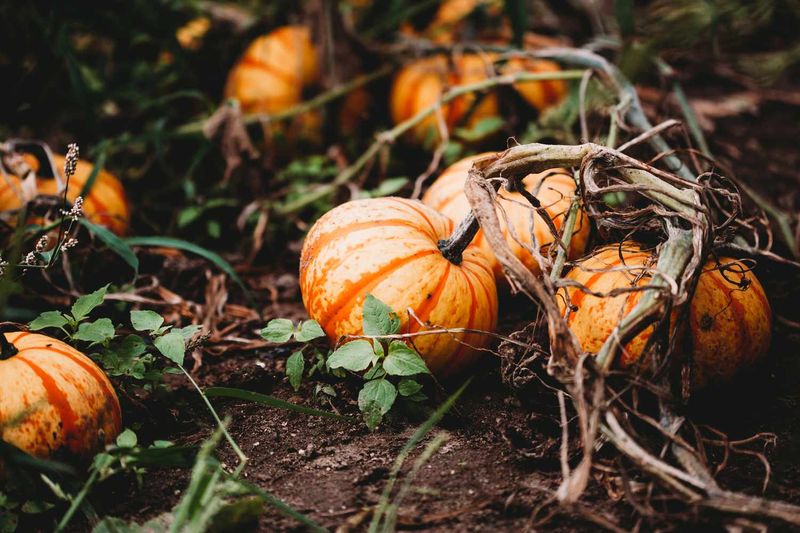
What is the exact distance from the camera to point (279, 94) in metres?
3.68

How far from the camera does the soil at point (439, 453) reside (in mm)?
1604

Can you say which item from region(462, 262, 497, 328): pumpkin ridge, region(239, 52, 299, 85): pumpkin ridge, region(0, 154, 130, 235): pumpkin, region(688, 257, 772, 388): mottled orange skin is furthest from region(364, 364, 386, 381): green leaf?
region(239, 52, 299, 85): pumpkin ridge

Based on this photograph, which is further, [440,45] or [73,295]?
[440,45]

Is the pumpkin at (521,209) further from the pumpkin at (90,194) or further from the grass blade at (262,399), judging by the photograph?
the pumpkin at (90,194)

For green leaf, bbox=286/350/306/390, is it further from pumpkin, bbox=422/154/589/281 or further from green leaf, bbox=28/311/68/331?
pumpkin, bbox=422/154/589/281

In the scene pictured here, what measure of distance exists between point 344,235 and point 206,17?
8.15 ft

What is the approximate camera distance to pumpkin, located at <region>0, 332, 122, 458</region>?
1.60 meters

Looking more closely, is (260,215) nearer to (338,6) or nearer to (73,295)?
(73,295)

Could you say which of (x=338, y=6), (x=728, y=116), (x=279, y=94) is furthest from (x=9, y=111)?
(x=728, y=116)

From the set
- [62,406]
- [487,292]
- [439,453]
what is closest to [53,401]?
[62,406]

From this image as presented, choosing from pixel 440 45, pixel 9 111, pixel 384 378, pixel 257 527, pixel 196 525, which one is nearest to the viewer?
pixel 196 525

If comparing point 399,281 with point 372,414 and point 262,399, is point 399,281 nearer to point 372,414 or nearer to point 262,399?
point 372,414

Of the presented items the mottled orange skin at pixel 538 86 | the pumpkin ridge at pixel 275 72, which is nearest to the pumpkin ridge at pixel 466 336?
the mottled orange skin at pixel 538 86

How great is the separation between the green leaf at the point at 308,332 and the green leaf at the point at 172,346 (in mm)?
312
